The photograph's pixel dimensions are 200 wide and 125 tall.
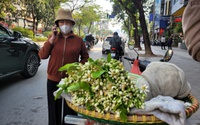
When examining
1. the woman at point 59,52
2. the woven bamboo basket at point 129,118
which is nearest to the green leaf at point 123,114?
the woven bamboo basket at point 129,118

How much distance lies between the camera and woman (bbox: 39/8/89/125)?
2.47 metres

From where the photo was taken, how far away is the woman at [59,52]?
8.09 ft

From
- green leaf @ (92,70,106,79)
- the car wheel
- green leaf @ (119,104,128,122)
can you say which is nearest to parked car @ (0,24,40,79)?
the car wheel

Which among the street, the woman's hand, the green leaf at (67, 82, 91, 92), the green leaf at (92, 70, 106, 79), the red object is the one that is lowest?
the street

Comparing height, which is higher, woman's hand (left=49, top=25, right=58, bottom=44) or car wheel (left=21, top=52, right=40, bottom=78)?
woman's hand (left=49, top=25, right=58, bottom=44)

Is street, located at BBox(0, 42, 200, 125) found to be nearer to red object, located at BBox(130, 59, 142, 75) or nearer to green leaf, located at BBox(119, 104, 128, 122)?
red object, located at BBox(130, 59, 142, 75)

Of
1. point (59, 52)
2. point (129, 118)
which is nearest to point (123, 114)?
point (129, 118)

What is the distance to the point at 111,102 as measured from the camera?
1.24m

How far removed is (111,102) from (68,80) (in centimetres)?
37

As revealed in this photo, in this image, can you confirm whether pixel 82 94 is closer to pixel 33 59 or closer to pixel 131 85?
pixel 131 85

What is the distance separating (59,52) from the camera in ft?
8.14

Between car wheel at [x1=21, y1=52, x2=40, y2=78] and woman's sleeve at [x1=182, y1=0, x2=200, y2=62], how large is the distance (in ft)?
18.7

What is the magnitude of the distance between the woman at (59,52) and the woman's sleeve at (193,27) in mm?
1593

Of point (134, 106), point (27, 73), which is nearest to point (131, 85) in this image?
point (134, 106)
